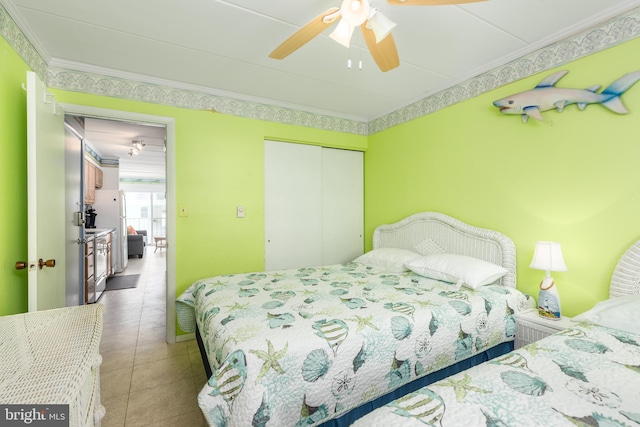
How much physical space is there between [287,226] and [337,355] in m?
2.21

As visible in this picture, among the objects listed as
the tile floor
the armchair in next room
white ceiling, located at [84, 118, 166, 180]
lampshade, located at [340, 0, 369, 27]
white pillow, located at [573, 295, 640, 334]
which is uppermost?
white ceiling, located at [84, 118, 166, 180]

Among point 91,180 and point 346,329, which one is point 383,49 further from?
point 91,180

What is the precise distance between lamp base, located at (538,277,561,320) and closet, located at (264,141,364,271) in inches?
88.1

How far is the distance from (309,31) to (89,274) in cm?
407

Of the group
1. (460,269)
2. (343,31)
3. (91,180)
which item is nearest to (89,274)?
(91,180)

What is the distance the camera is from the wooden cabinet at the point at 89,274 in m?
3.64

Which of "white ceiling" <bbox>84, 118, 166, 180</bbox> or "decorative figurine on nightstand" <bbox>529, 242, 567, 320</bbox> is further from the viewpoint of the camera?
"white ceiling" <bbox>84, 118, 166, 180</bbox>

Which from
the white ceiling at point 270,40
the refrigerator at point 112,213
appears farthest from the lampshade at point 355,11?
the refrigerator at point 112,213

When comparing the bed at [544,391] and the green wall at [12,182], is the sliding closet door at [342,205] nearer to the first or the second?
the bed at [544,391]

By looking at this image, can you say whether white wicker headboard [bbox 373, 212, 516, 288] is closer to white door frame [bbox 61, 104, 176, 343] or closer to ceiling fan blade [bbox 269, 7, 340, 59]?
ceiling fan blade [bbox 269, 7, 340, 59]

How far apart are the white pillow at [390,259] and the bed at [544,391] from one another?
142 cm

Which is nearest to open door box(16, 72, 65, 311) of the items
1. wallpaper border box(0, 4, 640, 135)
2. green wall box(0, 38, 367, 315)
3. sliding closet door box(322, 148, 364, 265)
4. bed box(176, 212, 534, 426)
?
wallpaper border box(0, 4, 640, 135)

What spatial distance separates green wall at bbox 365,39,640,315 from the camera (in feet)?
6.06

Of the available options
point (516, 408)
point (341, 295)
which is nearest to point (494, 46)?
point (341, 295)
